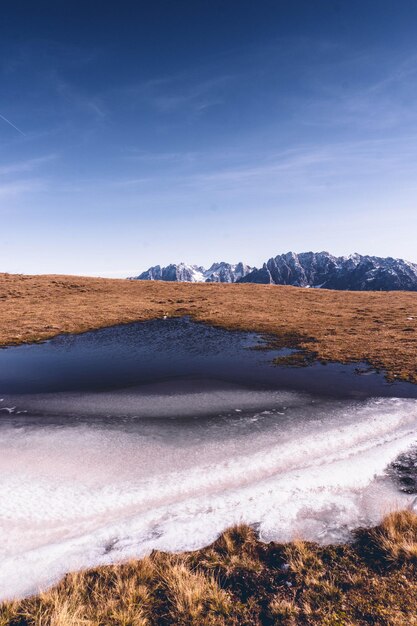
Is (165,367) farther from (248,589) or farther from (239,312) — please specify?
(239,312)

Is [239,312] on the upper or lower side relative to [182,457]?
upper

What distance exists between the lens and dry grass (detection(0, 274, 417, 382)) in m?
28.5

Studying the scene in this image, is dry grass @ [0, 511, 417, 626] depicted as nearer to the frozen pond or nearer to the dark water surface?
the frozen pond

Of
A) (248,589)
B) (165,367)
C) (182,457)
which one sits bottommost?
(182,457)

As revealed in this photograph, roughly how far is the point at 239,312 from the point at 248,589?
1564 inches

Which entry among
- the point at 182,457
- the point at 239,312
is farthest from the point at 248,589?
the point at 239,312

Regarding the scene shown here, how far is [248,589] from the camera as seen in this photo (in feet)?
21.2

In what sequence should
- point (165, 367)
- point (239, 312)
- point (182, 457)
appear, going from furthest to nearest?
point (239, 312), point (165, 367), point (182, 457)

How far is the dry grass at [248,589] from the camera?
5.77 meters

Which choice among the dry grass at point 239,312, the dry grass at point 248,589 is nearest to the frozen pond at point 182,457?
the dry grass at point 248,589

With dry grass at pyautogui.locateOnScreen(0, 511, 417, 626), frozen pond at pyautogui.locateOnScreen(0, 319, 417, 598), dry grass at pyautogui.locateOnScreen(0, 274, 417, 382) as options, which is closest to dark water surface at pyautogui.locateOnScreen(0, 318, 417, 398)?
frozen pond at pyautogui.locateOnScreen(0, 319, 417, 598)

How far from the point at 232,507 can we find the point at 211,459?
2676 mm

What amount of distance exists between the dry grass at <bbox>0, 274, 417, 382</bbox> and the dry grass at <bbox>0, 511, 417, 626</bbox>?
54.3ft

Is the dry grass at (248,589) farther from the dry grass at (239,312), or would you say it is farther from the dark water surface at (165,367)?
the dry grass at (239,312)
